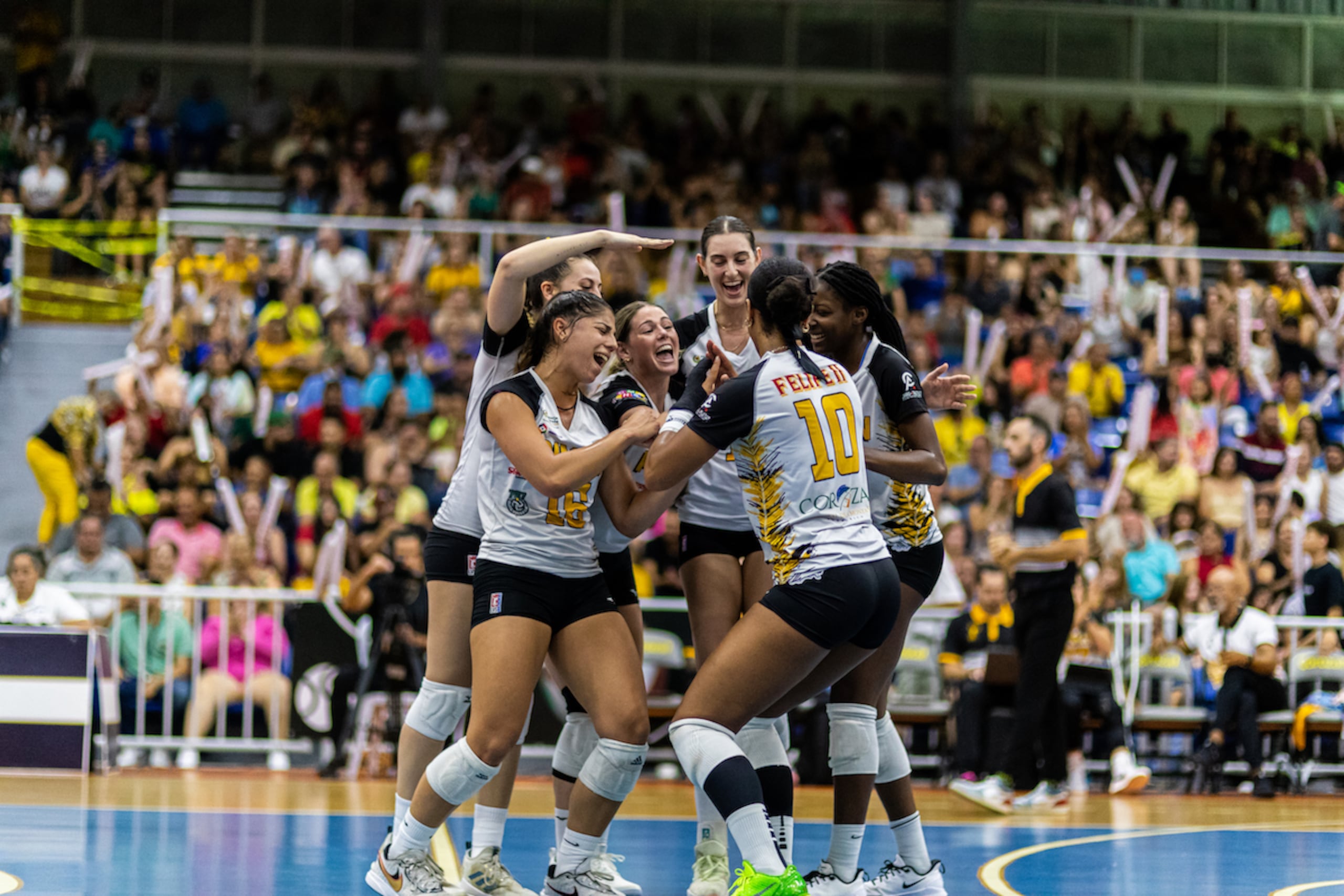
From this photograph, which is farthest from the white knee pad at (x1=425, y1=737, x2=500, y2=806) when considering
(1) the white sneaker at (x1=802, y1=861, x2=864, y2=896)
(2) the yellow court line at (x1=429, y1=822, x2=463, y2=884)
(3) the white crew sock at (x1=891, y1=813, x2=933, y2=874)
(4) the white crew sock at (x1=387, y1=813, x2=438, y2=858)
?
(3) the white crew sock at (x1=891, y1=813, x2=933, y2=874)

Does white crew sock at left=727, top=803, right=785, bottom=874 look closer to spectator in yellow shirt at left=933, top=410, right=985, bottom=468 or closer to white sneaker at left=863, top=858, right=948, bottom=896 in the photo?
white sneaker at left=863, top=858, right=948, bottom=896

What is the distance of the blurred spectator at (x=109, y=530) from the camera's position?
1230 centimetres

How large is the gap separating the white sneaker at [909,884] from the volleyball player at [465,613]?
1.39 metres

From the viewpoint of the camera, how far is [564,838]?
5.71 m

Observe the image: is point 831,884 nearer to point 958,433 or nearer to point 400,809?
point 400,809

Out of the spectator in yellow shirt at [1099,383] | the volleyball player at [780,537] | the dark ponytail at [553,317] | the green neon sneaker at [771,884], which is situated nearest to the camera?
the green neon sneaker at [771,884]

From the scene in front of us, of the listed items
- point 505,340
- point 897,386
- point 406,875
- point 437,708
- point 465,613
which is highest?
point 505,340

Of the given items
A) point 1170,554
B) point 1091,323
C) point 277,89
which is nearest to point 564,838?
point 1170,554

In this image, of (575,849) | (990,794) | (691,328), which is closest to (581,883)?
(575,849)

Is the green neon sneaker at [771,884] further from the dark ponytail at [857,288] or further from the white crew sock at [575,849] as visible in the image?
the dark ponytail at [857,288]

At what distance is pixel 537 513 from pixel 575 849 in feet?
3.95

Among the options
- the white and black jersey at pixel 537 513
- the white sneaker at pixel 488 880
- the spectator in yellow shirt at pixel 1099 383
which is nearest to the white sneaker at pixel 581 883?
the white sneaker at pixel 488 880

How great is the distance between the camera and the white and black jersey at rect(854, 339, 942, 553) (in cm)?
604

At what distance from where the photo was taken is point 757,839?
5.13 meters
